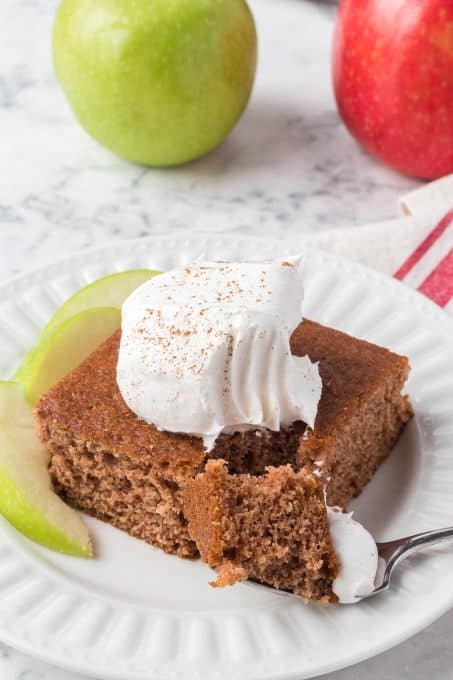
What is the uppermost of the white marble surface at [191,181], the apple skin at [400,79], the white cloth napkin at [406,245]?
the apple skin at [400,79]

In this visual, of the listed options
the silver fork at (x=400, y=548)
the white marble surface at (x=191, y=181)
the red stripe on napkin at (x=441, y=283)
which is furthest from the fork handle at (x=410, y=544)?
the white marble surface at (x=191, y=181)

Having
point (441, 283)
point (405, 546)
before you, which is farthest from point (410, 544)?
point (441, 283)

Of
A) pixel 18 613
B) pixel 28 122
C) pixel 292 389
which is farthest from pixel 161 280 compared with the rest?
pixel 28 122

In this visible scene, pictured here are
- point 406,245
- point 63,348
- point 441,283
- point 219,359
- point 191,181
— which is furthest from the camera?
point 191,181

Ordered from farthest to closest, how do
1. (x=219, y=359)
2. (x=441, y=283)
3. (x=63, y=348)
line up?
(x=441, y=283) < (x=63, y=348) < (x=219, y=359)

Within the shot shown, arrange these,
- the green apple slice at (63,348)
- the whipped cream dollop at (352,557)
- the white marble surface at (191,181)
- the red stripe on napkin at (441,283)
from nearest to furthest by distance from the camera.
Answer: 1. the whipped cream dollop at (352,557)
2. the green apple slice at (63,348)
3. the red stripe on napkin at (441,283)
4. the white marble surface at (191,181)

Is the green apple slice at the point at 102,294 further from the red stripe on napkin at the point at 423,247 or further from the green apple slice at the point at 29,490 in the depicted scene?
the red stripe on napkin at the point at 423,247

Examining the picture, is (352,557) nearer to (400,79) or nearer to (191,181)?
(400,79)

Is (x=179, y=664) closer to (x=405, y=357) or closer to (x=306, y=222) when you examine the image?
(x=405, y=357)
